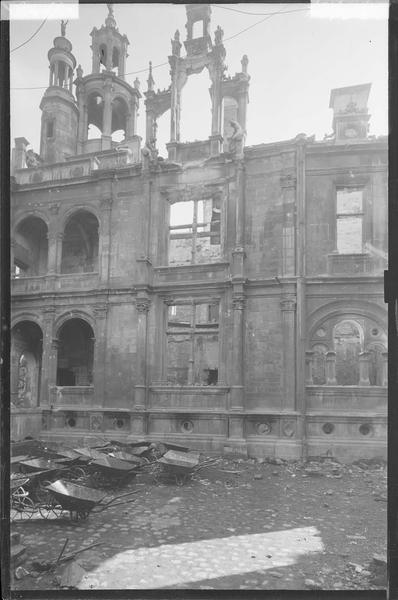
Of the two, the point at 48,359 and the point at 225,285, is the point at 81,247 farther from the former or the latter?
the point at 225,285

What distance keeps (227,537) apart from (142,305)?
29.7 feet

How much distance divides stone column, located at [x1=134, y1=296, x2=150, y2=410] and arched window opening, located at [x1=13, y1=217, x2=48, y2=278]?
18.5 ft

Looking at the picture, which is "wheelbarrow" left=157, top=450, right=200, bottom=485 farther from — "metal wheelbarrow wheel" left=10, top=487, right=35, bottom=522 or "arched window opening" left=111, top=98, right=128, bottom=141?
"arched window opening" left=111, top=98, right=128, bottom=141

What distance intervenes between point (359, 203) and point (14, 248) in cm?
1256

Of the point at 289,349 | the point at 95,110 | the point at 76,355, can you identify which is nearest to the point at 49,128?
the point at 95,110

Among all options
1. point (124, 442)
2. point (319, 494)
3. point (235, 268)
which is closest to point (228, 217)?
point (235, 268)

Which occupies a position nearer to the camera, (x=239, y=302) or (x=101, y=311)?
(x=239, y=302)

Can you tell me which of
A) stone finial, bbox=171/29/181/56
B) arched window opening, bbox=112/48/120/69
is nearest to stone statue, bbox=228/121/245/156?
stone finial, bbox=171/29/181/56

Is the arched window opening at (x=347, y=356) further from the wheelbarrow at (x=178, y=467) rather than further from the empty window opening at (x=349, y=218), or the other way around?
the wheelbarrow at (x=178, y=467)

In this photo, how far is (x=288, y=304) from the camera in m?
13.6

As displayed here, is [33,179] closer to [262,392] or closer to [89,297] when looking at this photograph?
[89,297]

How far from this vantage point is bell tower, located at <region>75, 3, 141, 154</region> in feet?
66.8

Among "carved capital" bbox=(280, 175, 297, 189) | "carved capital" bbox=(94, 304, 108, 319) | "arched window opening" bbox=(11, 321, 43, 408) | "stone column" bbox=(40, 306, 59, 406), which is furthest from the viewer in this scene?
"arched window opening" bbox=(11, 321, 43, 408)

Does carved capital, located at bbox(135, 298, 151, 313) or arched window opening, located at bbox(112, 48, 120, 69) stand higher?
arched window opening, located at bbox(112, 48, 120, 69)
